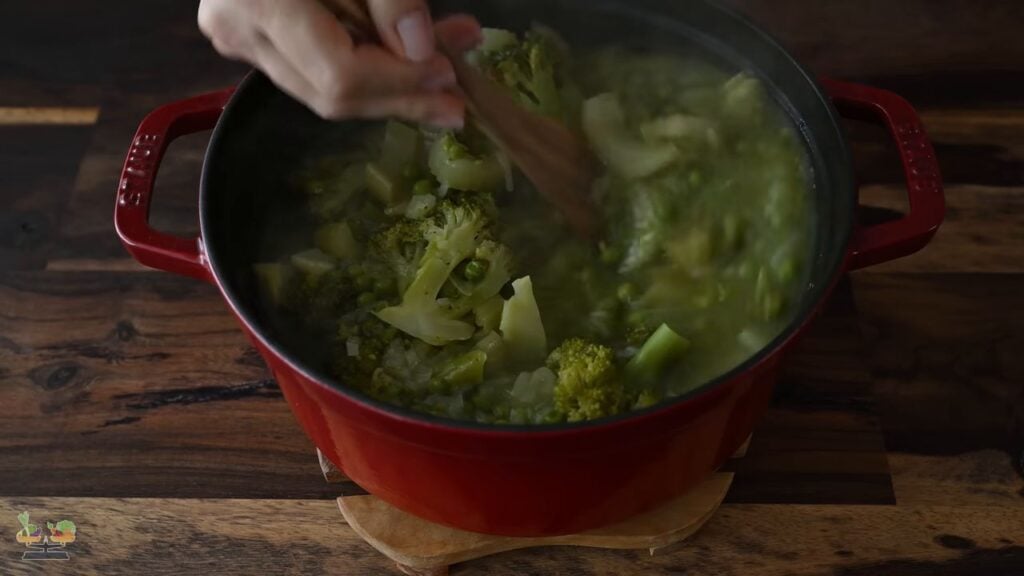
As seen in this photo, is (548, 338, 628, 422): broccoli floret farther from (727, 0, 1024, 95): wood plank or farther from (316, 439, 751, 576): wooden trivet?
(727, 0, 1024, 95): wood plank

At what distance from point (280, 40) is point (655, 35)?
787mm

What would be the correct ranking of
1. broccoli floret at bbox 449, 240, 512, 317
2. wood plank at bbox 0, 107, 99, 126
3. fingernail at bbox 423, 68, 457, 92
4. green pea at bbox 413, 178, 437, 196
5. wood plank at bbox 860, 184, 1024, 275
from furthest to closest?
wood plank at bbox 0, 107, 99, 126
wood plank at bbox 860, 184, 1024, 275
green pea at bbox 413, 178, 437, 196
broccoli floret at bbox 449, 240, 512, 317
fingernail at bbox 423, 68, 457, 92

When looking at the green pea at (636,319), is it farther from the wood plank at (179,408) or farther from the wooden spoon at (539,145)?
the wood plank at (179,408)

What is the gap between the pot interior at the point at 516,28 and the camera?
1.37 metres

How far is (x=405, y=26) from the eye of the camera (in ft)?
3.76

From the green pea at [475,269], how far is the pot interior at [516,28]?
24cm

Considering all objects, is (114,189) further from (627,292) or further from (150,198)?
(627,292)

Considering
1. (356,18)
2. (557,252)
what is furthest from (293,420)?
(356,18)

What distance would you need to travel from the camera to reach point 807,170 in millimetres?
1550

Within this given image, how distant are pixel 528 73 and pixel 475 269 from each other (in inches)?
14.6

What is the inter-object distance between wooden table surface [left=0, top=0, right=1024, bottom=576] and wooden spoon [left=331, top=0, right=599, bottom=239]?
495mm

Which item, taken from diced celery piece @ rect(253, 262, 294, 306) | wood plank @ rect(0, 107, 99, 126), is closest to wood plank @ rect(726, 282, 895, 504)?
diced celery piece @ rect(253, 262, 294, 306)

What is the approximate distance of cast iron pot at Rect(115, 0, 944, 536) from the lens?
3.79ft

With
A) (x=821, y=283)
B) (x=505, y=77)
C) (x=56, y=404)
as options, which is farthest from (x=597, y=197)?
(x=56, y=404)
